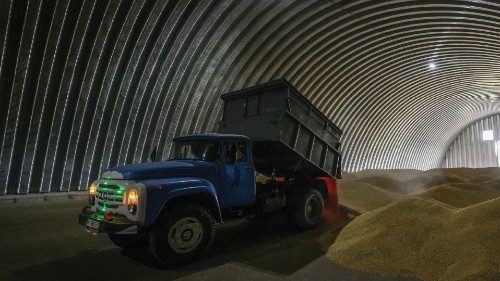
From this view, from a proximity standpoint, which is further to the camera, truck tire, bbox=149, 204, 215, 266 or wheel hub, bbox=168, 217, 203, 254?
wheel hub, bbox=168, 217, 203, 254

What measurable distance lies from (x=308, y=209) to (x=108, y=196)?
12.1 ft

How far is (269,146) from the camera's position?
6109 mm

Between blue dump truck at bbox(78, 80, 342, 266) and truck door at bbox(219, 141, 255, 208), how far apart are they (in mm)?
16

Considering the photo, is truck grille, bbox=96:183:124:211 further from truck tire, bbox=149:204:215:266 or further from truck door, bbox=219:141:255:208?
Result: truck door, bbox=219:141:255:208

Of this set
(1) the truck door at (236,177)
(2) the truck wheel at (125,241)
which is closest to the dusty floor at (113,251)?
(2) the truck wheel at (125,241)

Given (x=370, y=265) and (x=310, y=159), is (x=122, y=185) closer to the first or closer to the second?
(x=370, y=265)

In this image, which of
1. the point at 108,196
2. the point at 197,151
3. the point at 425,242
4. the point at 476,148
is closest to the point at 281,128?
the point at 197,151

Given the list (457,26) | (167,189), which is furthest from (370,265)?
(457,26)

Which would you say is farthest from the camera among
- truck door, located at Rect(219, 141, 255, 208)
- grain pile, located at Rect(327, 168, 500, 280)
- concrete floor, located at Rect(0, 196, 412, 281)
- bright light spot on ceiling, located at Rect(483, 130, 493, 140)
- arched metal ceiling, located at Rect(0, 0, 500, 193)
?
bright light spot on ceiling, located at Rect(483, 130, 493, 140)

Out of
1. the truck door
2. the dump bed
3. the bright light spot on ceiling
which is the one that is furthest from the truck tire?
the bright light spot on ceiling

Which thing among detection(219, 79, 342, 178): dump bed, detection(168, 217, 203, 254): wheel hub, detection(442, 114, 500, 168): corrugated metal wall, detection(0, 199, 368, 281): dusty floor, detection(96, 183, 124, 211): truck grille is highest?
detection(442, 114, 500, 168): corrugated metal wall

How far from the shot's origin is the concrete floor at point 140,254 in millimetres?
3895

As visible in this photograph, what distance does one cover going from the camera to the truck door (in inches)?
199

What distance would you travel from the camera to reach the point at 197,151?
5.23 m
